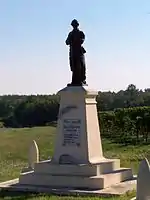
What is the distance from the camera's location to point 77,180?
1212cm

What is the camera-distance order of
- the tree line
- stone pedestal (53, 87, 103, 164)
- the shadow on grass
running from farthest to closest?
the tree line, stone pedestal (53, 87, 103, 164), the shadow on grass

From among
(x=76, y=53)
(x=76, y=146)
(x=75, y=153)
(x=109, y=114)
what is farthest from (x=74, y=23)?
(x=109, y=114)

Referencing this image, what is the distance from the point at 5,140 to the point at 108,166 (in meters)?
18.7

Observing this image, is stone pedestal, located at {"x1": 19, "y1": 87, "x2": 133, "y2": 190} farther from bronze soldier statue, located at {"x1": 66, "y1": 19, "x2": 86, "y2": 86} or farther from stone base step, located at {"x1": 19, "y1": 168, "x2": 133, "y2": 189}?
bronze soldier statue, located at {"x1": 66, "y1": 19, "x2": 86, "y2": 86}

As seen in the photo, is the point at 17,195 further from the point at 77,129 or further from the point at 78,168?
the point at 77,129

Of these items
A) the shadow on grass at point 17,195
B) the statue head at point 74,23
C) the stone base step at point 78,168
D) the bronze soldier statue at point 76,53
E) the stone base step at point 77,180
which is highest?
the statue head at point 74,23

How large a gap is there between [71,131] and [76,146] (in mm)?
414

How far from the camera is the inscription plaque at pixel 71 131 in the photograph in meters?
12.9

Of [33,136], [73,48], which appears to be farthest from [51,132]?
[73,48]

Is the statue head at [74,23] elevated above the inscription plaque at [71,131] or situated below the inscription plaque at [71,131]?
above

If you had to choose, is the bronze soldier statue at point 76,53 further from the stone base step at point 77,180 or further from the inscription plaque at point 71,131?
the stone base step at point 77,180

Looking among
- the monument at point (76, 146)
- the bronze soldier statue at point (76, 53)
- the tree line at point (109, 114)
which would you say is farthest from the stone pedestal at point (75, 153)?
the tree line at point (109, 114)

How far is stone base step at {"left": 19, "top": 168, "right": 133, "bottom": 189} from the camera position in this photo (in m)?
11.9

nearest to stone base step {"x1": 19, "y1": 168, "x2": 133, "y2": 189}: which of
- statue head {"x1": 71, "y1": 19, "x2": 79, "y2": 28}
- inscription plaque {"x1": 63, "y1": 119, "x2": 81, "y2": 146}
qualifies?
inscription plaque {"x1": 63, "y1": 119, "x2": 81, "y2": 146}
